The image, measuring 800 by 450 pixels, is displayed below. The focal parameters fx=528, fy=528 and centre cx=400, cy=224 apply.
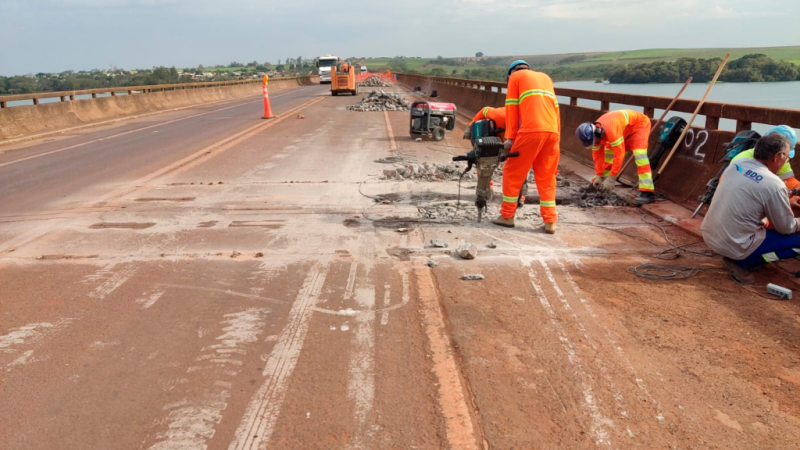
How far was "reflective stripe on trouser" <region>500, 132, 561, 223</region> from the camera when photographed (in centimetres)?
584

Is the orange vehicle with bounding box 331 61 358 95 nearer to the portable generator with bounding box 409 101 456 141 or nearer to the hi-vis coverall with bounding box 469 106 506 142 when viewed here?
the portable generator with bounding box 409 101 456 141

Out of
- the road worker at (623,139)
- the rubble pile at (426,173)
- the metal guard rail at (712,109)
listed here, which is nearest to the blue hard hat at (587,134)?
the road worker at (623,139)

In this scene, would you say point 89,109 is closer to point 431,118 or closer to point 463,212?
point 431,118

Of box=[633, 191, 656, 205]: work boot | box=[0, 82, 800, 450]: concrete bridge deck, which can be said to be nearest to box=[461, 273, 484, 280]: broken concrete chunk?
box=[0, 82, 800, 450]: concrete bridge deck

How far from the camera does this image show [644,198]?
7086 millimetres

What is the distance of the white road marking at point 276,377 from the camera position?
263cm

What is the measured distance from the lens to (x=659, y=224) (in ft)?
20.5

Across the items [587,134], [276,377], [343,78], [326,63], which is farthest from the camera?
[326,63]

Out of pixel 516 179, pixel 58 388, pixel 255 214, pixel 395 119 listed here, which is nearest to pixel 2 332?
pixel 58 388

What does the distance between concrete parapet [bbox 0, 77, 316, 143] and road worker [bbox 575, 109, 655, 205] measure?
52.0 feet

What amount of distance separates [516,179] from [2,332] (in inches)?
194

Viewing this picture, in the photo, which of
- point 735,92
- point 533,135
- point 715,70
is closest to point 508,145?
point 533,135

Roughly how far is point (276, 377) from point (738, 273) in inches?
159

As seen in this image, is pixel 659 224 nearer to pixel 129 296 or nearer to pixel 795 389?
pixel 795 389
